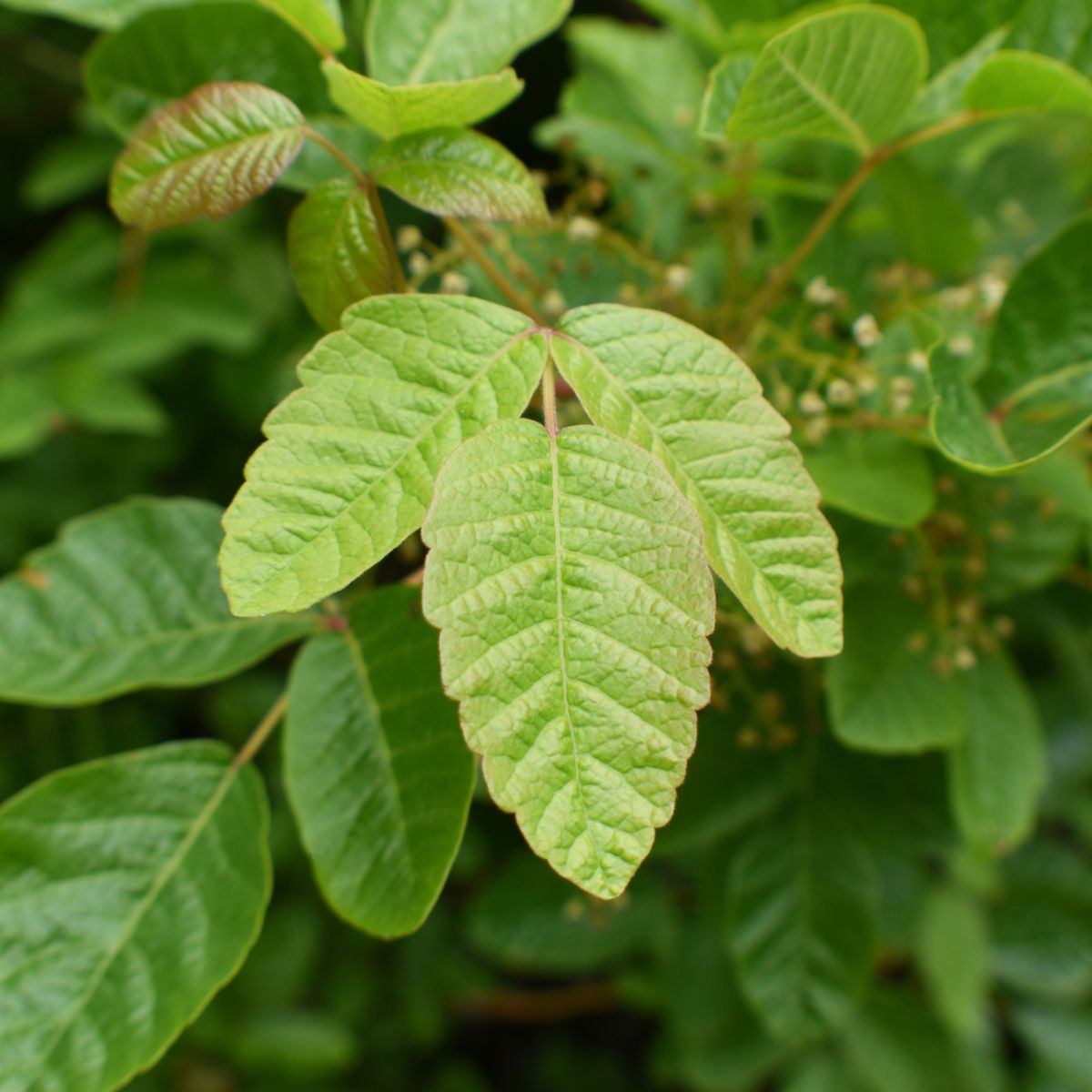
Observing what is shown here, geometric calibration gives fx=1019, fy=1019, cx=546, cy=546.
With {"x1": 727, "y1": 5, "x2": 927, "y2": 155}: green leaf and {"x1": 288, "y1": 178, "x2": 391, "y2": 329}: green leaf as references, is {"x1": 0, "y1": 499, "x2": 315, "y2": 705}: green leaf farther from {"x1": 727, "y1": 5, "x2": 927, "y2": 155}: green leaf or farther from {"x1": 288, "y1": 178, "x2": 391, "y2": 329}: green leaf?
{"x1": 727, "y1": 5, "x2": 927, "y2": 155}: green leaf

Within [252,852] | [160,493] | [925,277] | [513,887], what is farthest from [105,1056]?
[160,493]

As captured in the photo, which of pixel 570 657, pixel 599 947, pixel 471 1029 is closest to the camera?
pixel 570 657

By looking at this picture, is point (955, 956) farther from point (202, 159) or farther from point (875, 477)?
point (202, 159)

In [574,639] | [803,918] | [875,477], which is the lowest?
[803,918]

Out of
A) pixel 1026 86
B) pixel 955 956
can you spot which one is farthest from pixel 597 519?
pixel 955 956

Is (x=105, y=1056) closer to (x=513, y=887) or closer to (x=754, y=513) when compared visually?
(x=754, y=513)
